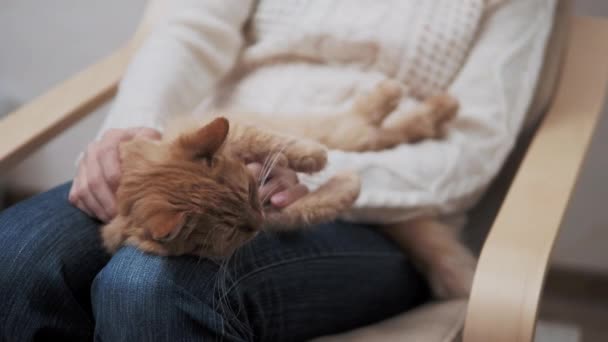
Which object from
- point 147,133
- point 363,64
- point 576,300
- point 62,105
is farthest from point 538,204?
point 576,300

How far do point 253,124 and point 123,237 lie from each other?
0.26 metres

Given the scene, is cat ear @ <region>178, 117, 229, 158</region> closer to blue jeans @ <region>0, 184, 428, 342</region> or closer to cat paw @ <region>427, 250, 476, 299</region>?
blue jeans @ <region>0, 184, 428, 342</region>

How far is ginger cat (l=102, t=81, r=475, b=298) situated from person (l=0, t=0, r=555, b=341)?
2 centimetres

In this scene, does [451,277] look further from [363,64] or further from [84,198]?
[84,198]

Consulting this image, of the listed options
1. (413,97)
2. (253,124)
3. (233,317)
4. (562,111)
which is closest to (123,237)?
(233,317)

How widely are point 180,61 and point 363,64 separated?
0.29 metres

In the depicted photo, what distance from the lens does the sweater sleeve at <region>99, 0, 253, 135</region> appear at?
1118 millimetres

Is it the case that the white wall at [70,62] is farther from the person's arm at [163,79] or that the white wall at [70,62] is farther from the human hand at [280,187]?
the human hand at [280,187]

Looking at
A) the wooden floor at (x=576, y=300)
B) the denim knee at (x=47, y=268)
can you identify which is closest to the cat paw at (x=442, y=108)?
the denim knee at (x=47, y=268)

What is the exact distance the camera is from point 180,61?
3.95ft

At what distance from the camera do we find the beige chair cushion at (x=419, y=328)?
942mm

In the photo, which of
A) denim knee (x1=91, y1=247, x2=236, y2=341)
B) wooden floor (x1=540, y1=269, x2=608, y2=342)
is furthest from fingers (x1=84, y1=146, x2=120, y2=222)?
wooden floor (x1=540, y1=269, x2=608, y2=342)

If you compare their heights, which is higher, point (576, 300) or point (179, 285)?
point (179, 285)

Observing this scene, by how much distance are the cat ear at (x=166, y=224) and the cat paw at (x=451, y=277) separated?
42cm
